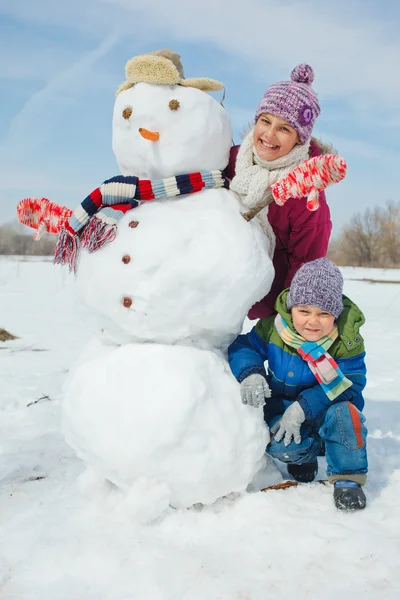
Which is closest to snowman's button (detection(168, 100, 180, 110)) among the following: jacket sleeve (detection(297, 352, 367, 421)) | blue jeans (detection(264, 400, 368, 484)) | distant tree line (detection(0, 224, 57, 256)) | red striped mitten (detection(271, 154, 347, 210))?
red striped mitten (detection(271, 154, 347, 210))

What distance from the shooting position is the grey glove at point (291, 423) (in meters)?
2.21

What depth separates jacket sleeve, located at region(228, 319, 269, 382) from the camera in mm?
2178

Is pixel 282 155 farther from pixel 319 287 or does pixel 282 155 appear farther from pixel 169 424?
pixel 169 424

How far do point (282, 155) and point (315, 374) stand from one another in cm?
88

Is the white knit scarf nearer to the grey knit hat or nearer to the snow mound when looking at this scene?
the snow mound

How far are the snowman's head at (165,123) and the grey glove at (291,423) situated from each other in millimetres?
1017

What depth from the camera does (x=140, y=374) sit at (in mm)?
2057

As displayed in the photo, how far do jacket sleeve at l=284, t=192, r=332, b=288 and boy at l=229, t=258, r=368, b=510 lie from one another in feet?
0.47

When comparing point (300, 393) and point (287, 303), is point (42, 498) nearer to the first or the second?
point (300, 393)

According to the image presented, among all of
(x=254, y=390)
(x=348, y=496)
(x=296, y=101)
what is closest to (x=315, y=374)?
(x=254, y=390)

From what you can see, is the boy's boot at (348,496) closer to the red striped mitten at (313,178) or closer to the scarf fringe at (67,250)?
the red striped mitten at (313,178)

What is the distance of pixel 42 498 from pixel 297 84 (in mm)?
1966

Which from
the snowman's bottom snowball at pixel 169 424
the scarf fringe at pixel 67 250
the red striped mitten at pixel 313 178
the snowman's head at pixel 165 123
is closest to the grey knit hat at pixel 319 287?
the red striped mitten at pixel 313 178

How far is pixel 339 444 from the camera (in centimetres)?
223
